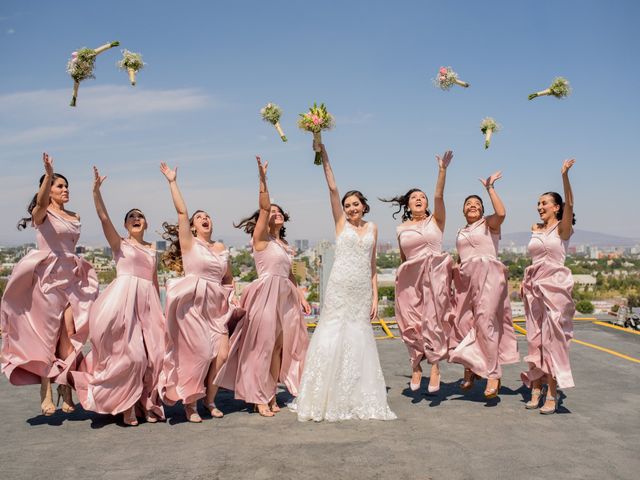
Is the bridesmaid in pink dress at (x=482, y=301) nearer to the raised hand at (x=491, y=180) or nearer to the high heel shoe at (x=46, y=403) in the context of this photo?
the raised hand at (x=491, y=180)

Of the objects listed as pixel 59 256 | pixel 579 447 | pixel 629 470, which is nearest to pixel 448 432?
pixel 579 447

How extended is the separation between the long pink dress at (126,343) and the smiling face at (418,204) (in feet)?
10.3

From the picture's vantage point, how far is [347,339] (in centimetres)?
682

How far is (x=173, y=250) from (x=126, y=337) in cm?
121

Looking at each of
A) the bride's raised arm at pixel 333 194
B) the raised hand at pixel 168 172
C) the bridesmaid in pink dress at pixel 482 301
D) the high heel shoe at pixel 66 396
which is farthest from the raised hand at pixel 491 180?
the high heel shoe at pixel 66 396

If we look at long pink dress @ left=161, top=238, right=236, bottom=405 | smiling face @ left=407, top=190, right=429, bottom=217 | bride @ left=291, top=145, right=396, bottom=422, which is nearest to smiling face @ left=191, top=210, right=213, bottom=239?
long pink dress @ left=161, top=238, right=236, bottom=405

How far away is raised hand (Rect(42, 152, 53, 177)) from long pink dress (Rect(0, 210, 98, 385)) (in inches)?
20.1

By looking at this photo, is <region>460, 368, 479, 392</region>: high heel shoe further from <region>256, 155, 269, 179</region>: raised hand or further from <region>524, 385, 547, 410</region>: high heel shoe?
<region>256, 155, 269, 179</region>: raised hand

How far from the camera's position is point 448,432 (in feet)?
19.8

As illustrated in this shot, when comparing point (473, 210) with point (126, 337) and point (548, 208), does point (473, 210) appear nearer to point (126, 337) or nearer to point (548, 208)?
point (548, 208)

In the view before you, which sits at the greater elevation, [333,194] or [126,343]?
[333,194]

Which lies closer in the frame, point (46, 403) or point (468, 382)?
point (46, 403)

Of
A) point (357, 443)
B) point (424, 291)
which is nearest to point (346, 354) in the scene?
point (357, 443)

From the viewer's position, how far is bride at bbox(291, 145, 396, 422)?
6.60 m
